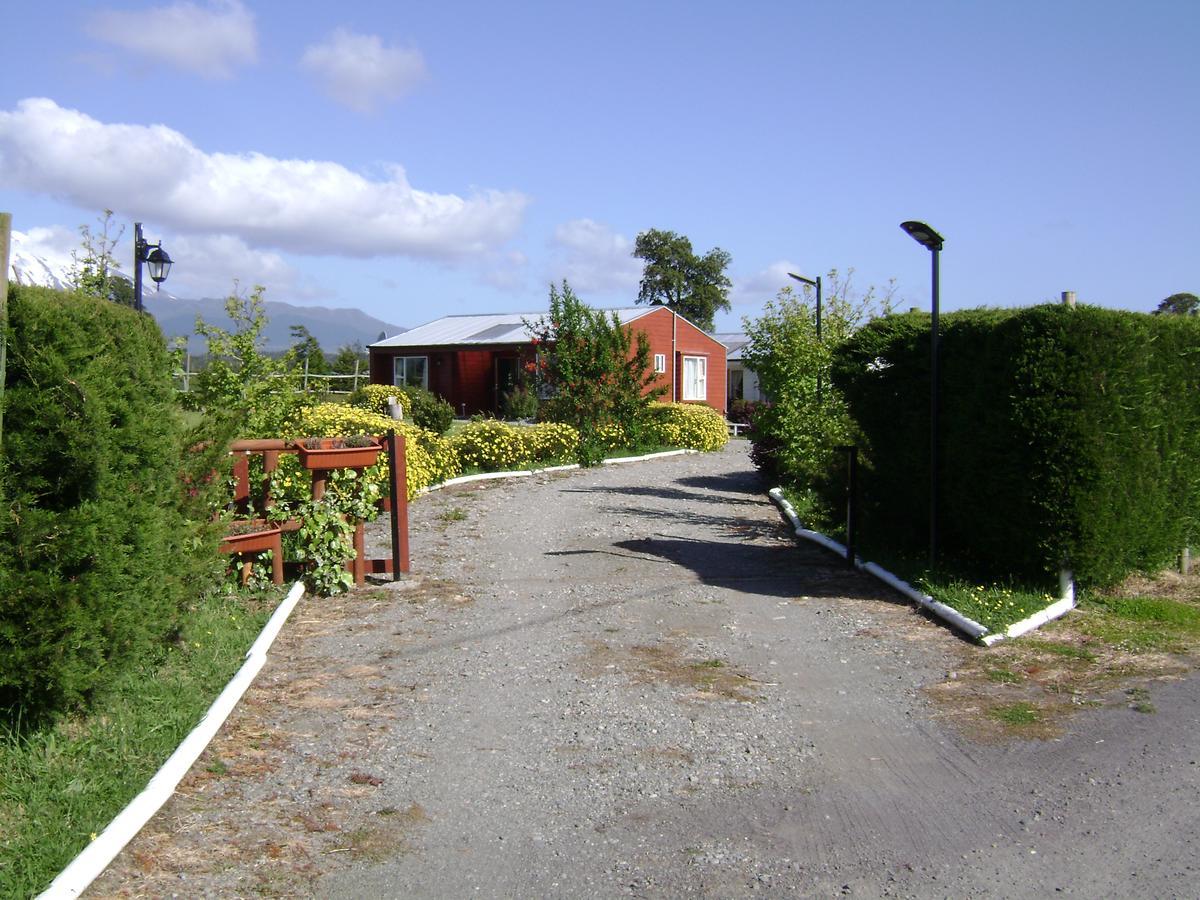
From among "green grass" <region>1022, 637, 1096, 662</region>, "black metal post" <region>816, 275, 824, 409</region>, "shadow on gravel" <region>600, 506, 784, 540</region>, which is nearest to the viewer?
"green grass" <region>1022, 637, 1096, 662</region>

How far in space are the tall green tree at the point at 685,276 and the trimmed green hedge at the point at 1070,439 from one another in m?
59.3

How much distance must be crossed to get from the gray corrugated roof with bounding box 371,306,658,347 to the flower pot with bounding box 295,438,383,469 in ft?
93.7

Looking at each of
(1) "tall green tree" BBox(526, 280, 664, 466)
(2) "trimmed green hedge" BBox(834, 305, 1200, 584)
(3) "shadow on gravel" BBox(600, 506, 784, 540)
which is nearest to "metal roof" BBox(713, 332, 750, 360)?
(1) "tall green tree" BBox(526, 280, 664, 466)

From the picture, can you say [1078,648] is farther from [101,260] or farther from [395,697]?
[101,260]

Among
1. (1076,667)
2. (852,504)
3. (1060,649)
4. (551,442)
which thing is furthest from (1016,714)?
(551,442)

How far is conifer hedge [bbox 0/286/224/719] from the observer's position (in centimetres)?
469

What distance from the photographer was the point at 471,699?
6.21 meters

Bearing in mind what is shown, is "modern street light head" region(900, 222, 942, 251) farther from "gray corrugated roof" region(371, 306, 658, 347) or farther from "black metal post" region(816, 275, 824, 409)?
"gray corrugated roof" region(371, 306, 658, 347)

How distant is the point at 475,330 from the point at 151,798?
126 feet

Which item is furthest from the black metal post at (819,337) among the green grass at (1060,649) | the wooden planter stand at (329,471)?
the green grass at (1060,649)

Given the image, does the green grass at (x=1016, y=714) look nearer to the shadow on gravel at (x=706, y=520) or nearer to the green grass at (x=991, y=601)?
the green grass at (x=991, y=601)

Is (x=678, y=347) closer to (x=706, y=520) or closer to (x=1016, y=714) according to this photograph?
(x=706, y=520)

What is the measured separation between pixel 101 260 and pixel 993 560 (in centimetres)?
813

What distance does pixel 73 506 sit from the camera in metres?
4.96
